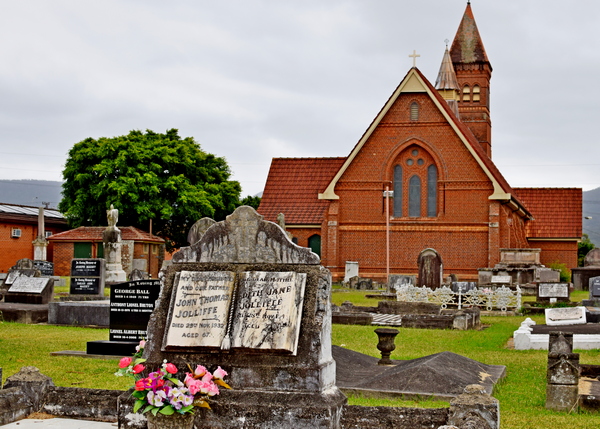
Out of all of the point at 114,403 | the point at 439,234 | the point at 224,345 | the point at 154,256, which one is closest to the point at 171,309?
the point at 224,345

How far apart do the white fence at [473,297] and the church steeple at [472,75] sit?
129 feet

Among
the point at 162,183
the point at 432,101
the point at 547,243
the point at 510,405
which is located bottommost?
the point at 510,405

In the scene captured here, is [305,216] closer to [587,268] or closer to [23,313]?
[587,268]

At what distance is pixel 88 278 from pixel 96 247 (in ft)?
77.3

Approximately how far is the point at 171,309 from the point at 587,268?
38642 millimetres

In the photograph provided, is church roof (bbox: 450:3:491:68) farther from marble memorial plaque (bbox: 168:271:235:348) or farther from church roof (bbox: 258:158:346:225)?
marble memorial plaque (bbox: 168:271:235:348)

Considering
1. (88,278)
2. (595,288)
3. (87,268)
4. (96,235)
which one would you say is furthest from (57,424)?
(96,235)

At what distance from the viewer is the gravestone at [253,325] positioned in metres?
7.32

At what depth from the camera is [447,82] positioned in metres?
59.5

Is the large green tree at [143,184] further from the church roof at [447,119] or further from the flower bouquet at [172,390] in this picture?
the flower bouquet at [172,390]

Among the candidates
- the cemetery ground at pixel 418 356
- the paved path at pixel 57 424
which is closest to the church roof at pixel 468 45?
the cemetery ground at pixel 418 356

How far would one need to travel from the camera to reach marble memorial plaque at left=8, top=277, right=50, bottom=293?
2284cm

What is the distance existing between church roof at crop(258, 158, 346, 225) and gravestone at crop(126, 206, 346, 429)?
132 feet

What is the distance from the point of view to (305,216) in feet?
161
